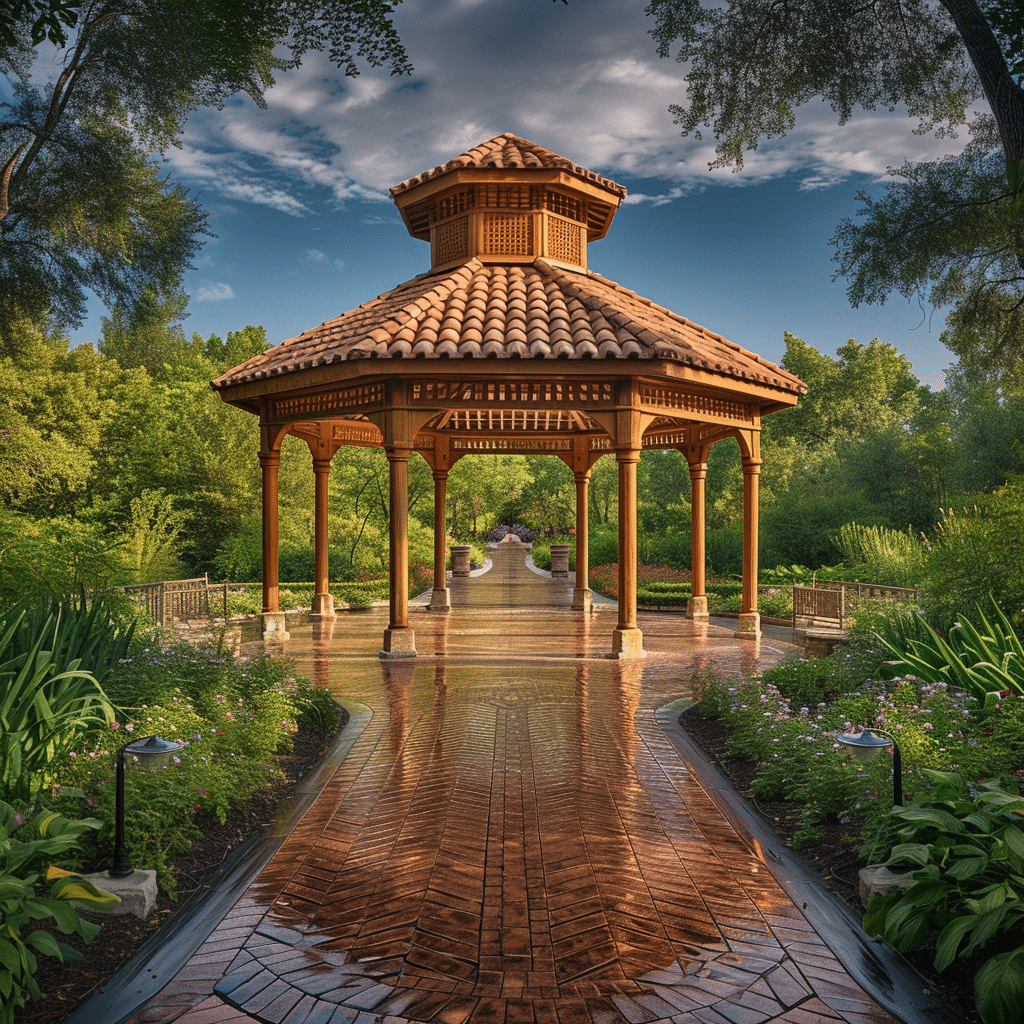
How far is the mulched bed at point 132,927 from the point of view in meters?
3.20

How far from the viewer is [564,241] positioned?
14344mm

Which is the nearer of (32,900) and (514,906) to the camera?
(32,900)

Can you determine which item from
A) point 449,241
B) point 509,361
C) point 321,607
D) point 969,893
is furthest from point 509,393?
point 969,893

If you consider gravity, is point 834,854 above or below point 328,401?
below

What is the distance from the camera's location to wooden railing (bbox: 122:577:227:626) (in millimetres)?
12992

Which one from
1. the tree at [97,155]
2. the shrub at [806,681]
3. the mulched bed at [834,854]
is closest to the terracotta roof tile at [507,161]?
the tree at [97,155]

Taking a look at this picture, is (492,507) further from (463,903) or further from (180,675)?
(463,903)

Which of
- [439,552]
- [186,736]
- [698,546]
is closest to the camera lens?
[186,736]

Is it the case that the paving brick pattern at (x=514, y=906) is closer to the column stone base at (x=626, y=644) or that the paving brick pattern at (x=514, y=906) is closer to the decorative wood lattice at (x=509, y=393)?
the column stone base at (x=626, y=644)

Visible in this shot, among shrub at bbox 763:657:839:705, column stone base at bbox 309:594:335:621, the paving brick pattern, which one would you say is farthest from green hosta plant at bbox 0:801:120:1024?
column stone base at bbox 309:594:335:621

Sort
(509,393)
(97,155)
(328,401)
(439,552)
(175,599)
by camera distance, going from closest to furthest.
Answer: (509,393) → (328,401) → (175,599) → (97,155) → (439,552)

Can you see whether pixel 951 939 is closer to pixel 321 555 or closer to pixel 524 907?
pixel 524 907

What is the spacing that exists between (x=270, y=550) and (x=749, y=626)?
8.65 m

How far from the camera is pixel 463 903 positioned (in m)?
3.99
